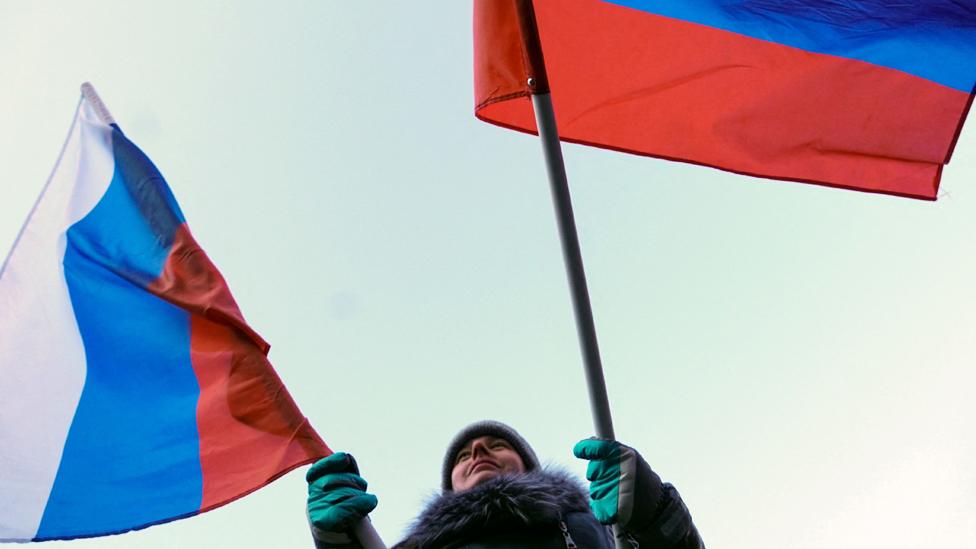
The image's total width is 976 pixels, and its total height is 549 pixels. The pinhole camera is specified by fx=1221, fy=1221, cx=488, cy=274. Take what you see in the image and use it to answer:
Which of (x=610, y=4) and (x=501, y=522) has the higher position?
(x=610, y=4)

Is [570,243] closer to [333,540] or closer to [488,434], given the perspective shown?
[333,540]

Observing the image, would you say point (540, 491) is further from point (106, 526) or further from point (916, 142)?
point (916, 142)

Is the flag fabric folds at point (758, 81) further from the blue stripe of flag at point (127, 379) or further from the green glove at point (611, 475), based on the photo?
the blue stripe of flag at point (127, 379)

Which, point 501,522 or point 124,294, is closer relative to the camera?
point 501,522

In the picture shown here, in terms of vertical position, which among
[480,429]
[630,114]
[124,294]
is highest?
[630,114]

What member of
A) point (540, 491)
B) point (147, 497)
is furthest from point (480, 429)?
point (147, 497)

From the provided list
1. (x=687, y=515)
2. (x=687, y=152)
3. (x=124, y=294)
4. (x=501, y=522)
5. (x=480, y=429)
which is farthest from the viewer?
(x=480, y=429)

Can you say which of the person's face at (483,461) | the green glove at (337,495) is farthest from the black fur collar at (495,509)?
the person's face at (483,461)

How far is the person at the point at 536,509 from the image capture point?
158 inches

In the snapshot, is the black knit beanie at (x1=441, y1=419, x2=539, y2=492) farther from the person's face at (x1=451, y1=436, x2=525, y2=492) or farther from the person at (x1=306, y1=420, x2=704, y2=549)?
the person at (x1=306, y1=420, x2=704, y2=549)

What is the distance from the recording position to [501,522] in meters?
4.62

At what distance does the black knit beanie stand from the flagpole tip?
227 cm

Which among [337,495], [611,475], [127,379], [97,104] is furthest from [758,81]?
[97,104]

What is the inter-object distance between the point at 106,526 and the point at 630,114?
2.67 meters
